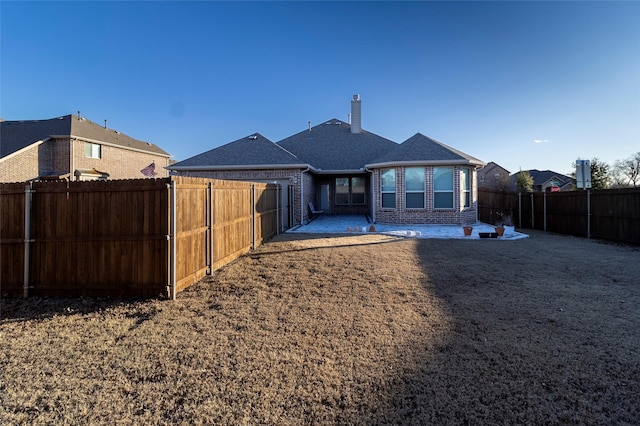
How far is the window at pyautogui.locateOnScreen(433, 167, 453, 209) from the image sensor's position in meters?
14.9

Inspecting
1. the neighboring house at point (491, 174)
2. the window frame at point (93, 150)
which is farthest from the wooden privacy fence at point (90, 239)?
the neighboring house at point (491, 174)

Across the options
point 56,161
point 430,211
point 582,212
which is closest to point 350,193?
point 430,211

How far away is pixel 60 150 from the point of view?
80.5 ft

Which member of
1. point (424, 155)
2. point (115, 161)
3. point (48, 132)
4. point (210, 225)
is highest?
point (48, 132)

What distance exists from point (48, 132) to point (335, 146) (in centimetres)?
2211

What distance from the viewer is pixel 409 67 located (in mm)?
14258

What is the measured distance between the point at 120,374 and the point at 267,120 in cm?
2315

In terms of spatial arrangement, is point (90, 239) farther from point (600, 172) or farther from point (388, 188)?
point (600, 172)

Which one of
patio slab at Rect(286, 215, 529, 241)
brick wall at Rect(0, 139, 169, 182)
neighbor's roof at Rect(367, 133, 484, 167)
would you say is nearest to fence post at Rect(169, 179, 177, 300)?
patio slab at Rect(286, 215, 529, 241)

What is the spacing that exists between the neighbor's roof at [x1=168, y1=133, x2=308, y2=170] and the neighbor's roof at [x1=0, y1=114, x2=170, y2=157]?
1503 cm

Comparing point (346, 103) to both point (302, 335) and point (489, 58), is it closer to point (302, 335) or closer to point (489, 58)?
point (489, 58)

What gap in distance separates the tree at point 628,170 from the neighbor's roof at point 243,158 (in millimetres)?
43285

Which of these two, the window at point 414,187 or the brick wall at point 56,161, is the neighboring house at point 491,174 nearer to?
the window at point 414,187

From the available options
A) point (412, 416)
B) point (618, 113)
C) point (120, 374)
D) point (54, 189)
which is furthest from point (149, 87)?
point (618, 113)
